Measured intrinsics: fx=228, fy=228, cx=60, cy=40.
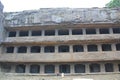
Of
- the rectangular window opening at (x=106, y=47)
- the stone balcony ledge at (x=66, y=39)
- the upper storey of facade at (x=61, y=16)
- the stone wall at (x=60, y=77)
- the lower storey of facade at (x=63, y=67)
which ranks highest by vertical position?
the upper storey of facade at (x=61, y=16)

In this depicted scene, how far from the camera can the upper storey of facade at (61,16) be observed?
99.0 ft

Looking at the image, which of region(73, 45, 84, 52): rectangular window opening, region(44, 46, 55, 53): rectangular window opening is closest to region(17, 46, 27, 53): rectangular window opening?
region(44, 46, 55, 53): rectangular window opening

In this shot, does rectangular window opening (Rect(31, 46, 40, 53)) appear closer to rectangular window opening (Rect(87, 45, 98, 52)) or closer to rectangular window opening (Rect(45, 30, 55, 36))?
rectangular window opening (Rect(45, 30, 55, 36))

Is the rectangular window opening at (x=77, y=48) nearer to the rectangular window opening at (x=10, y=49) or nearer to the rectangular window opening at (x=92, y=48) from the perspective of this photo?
the rectangular window opening at (x=92, y=48)

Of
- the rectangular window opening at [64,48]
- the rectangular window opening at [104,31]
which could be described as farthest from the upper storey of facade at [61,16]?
the rectangular window opening at [64,48]

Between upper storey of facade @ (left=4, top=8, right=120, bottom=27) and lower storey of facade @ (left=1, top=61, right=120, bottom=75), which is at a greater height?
upper storey of facade @ (left=4, top=8, right=120, bottom=27)

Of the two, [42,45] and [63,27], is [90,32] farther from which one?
[42,45]

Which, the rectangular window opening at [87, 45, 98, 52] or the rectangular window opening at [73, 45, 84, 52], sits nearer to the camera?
the rectangular window opening at [87, 45, 98, 52]

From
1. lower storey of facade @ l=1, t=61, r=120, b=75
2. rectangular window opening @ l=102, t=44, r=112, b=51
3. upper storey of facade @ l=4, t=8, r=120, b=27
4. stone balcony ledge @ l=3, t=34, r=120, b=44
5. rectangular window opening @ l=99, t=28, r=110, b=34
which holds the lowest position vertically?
lower storey of facade @ l=1, t=61, r=120, b=75

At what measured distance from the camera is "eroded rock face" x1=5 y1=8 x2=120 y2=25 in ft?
99.2

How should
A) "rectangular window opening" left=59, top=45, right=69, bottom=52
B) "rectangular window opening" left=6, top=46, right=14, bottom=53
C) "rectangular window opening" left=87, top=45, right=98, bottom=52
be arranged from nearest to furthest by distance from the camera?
"rectangular window opening" left=87, top=45, right=98, bottom=52 < "rectangular window opening" left=59, top=45, right=69, bottom=52 < "rectangular window opening" left=6, top=46, right=14, bottom=53

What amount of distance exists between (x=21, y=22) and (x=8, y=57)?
17.1ft

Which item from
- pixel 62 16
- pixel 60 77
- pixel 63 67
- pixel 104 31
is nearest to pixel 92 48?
pixel 104 31

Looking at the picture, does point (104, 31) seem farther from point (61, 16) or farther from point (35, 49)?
point (35, 49)
